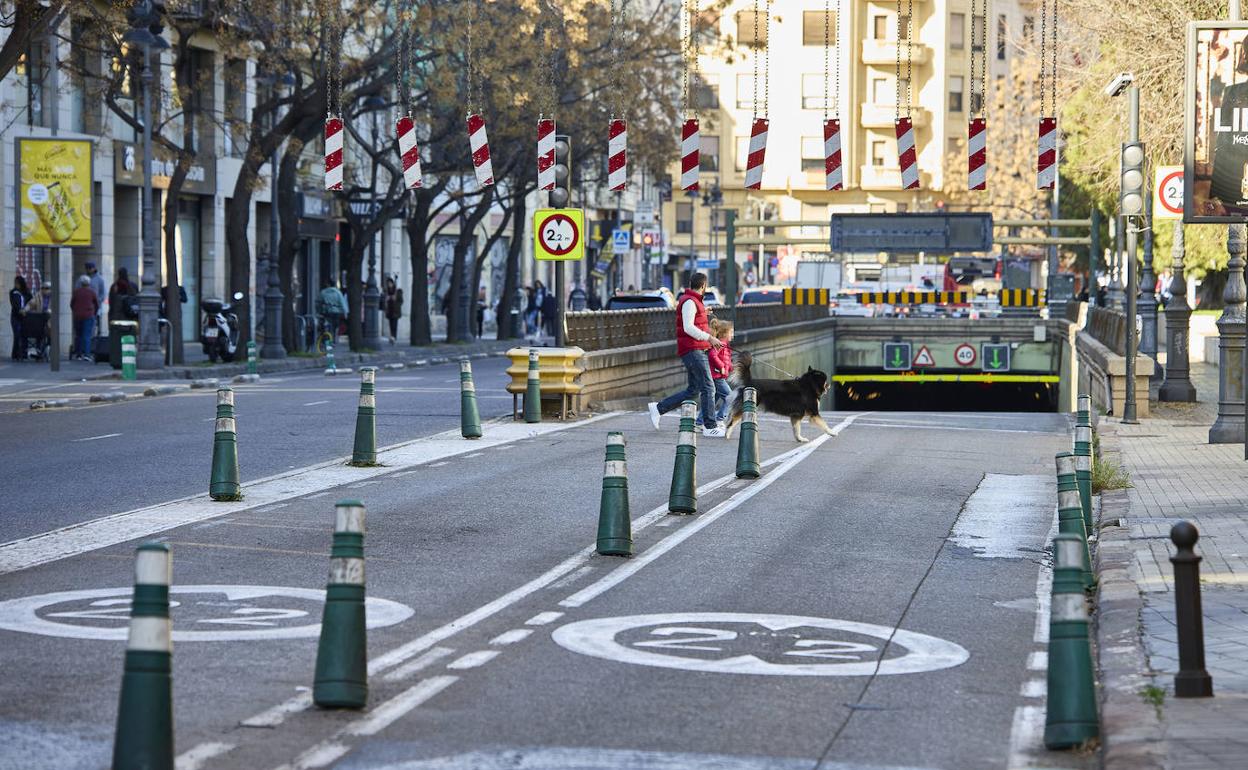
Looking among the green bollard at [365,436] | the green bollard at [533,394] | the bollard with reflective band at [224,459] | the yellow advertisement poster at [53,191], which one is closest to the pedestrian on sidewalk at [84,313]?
the yellow advertisement poster at [53,191]

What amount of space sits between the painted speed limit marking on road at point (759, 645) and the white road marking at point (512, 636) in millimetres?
158

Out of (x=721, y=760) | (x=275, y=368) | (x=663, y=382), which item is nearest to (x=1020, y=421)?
(x=663, y=382)

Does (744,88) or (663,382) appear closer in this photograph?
(663,382)

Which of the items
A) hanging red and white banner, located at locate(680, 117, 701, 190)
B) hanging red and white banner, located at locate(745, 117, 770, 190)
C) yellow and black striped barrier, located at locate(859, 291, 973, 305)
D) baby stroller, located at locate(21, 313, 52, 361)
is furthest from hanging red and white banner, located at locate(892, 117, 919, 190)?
yellow and black striped barrier, located at locate(859, 291, 973, 305)

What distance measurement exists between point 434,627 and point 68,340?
118ft

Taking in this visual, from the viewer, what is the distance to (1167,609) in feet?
35.1

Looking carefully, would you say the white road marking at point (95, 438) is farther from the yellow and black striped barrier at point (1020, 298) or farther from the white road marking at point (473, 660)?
the yellow and black striped barrier at point (1020, 298)

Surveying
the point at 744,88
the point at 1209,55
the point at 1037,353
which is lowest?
the point at 1037,353

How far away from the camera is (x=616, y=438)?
12.7 m

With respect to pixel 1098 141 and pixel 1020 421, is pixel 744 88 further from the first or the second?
pixel 1020 421

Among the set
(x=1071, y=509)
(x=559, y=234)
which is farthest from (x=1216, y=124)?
(x=559, y=234)

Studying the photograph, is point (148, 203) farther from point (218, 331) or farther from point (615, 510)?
point (615, 510)

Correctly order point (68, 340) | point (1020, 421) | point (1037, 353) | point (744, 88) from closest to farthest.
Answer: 1. point (1020, 421)
2. point (68, 340)
3. point (1037, 353)
4. point (744, 88)

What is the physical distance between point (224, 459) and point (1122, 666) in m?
8.40
